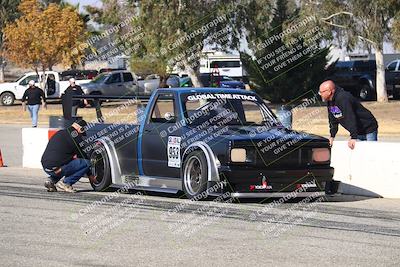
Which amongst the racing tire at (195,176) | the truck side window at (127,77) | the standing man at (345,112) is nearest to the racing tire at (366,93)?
the truck side window at (127,77)

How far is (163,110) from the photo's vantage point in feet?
39.2

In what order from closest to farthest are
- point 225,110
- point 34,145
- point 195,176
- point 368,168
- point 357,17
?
point 195,176
point 225,110
point 368,168
point 34,145
point 357,17

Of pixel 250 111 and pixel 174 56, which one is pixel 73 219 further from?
pixel 174 56

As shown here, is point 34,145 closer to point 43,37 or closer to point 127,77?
point 127,77

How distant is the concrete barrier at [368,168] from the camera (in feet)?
39.5

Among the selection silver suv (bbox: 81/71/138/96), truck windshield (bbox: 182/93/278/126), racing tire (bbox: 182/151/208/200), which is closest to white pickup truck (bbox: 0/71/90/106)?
silver suv (bbox: 81/71/138/96)

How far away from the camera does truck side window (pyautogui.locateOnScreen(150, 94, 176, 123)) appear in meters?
11.8

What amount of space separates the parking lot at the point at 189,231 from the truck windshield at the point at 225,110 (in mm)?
1198

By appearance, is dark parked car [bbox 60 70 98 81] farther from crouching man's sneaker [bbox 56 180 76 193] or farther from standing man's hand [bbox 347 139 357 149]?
standing man's hand [bbox 347 139 357 149]

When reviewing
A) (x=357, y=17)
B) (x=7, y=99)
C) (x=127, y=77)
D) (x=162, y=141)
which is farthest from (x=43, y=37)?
(x=162, y=141)

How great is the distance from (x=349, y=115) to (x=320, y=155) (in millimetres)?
1149

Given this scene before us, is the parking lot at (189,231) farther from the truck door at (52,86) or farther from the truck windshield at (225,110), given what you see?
Answer: the truck door at (52,86)

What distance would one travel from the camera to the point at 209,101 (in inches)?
468

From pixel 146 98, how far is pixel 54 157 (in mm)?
1655
